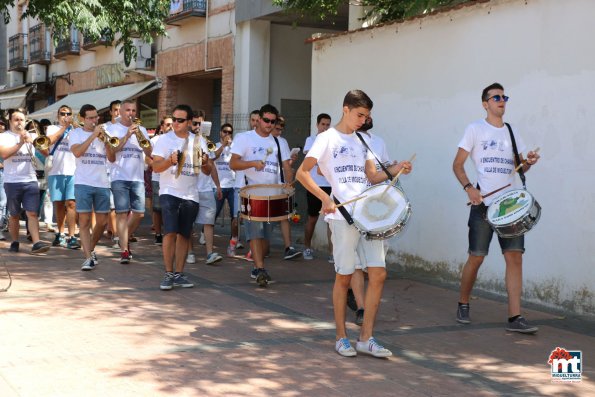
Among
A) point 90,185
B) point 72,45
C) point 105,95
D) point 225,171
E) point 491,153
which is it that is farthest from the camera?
point 72,45

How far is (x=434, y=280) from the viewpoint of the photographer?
974 centimetres

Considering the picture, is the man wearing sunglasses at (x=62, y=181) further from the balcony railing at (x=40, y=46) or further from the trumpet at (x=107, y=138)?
the balcony railing at (x=40, y=46)

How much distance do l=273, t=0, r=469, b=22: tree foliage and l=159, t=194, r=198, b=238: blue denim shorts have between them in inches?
169

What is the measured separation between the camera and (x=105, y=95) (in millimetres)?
22938

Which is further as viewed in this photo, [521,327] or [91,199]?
[91,199]

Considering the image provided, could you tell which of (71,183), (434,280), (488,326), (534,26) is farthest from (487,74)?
(71,183)

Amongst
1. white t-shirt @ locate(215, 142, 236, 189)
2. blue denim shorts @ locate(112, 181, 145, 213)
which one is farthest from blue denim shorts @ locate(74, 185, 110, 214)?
white t-shirt @ locate(215, 142, 236, 189)

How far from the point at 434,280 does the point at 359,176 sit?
4.02 m

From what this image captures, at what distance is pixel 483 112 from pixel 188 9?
37.4ft

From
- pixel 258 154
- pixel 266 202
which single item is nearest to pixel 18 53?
pixel 258 154

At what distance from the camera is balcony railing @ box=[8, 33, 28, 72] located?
105 feet

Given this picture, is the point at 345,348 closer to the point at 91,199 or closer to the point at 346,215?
the point at 346,215

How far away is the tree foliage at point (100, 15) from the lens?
1420 cm

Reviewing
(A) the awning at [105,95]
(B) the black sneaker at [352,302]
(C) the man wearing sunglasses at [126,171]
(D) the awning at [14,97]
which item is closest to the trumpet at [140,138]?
(C) the man wearing sunglasses at [126,171]
